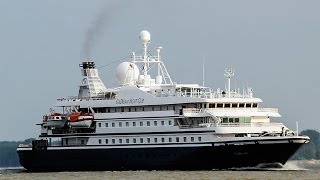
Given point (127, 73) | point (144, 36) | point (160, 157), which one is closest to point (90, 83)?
point (127, 73)

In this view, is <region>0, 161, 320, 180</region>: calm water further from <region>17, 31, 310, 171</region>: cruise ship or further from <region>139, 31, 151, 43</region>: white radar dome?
<region>139, 31, 151, 43</region>: white radar dome

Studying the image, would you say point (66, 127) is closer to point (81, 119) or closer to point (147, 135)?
point (81, 119)

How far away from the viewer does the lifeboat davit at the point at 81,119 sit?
7675 centimetres

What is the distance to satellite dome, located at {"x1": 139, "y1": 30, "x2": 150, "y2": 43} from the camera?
3140 inches

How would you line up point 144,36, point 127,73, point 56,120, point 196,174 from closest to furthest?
point 196,174
point 56,120
point 127,73
point 144,36

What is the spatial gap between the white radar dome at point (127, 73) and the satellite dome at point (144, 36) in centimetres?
198

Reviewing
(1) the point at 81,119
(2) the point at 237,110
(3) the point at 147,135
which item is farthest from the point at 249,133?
(1) the point at 81,119

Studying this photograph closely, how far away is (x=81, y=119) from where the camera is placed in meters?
76.9

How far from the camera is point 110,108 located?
7638 cm

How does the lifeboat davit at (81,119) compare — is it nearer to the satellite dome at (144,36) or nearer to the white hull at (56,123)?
the white hull at (56,123)

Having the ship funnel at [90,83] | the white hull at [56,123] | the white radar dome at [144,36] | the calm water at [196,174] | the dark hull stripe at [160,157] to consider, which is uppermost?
the white radar dome at [144,36]

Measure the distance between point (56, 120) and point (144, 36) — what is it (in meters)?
8.69

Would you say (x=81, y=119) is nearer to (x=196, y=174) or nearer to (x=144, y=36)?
(x=144, y=36)

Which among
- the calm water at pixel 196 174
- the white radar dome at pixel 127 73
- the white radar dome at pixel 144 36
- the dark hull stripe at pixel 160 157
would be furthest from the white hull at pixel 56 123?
the white radar dome at pixel 144 36
